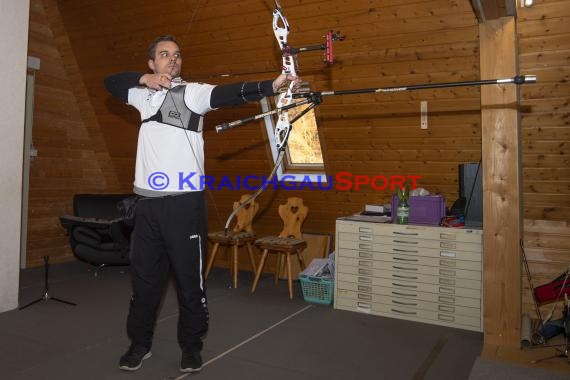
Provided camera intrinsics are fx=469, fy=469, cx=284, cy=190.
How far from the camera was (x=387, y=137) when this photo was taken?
3.88 m

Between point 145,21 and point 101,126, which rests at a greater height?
point 145,21

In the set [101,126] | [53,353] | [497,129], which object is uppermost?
[101,126]

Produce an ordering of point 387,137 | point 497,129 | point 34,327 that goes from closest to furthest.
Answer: point 497,129 < point 34,327 < point 387,137

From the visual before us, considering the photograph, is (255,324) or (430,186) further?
(430,186)

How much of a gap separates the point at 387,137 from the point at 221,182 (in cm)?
196

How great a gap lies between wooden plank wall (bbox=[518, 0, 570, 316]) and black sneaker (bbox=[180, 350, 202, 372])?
259 cm

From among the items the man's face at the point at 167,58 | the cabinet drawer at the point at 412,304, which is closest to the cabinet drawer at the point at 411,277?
the cabinet drawer at the point at 412,304

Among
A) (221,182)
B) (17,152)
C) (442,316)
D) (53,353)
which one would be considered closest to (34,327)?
(53,353)

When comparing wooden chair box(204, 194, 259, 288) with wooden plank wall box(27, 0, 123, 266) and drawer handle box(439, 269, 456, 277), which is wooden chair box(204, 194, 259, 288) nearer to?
drawer handle box(439, 269, 456, 277)

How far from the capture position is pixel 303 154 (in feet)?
15.7

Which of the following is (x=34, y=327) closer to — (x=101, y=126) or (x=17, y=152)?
(x=17, y=152)

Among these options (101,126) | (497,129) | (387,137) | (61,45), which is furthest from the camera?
(101,126)

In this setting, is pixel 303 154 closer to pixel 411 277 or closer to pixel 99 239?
pixel 411 277

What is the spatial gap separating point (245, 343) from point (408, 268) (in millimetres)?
1332
